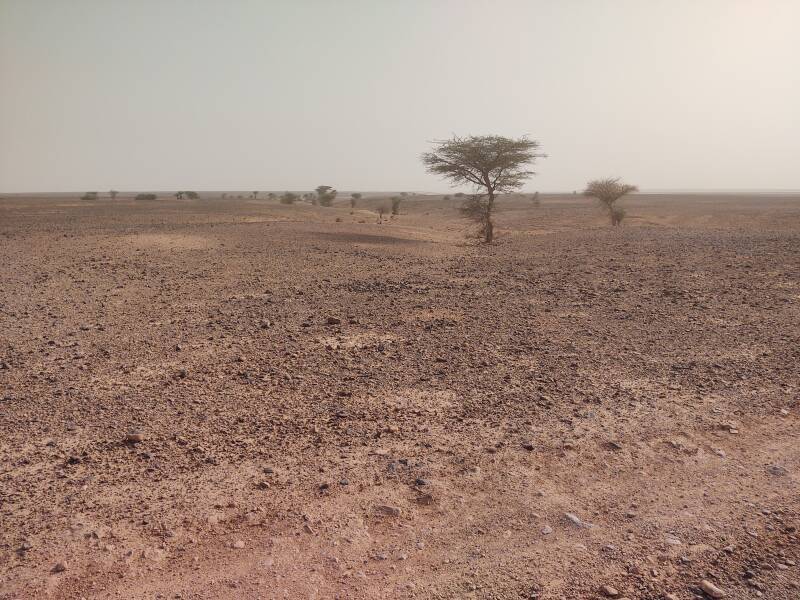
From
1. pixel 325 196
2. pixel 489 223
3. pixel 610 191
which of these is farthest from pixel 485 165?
pixel 325 196

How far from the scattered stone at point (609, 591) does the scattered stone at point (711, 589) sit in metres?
0.41

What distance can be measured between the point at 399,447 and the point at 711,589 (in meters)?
2.01

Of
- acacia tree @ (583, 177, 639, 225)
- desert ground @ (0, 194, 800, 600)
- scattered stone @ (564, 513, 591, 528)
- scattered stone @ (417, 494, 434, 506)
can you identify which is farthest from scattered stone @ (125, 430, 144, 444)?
acacia tree @ (583, 177, 639, 225)

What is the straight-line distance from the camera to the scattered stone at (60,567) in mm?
2549

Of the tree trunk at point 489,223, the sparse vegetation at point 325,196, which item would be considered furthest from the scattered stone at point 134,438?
the sparse vegetation at point 325,196

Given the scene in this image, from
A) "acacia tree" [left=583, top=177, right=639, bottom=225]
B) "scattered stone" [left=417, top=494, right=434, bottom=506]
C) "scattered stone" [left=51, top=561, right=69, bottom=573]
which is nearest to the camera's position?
"scattered stone" [left=51, top=561, right=69, bottom=573]

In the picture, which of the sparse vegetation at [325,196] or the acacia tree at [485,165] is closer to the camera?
the acacia tree at [485,165]

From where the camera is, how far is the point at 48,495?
3121mm

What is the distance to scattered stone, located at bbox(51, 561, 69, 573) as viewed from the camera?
8.36 feet

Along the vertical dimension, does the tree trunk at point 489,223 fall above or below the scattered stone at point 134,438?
above

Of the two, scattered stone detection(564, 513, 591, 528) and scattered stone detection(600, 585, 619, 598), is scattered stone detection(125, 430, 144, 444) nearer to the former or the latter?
scattered stone detection(564, 513, 591, 528)

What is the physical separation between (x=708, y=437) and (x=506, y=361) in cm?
207

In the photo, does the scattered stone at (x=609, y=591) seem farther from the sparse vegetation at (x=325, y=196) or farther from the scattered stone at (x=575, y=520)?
the sparse vegetation at (x=325, y=196)

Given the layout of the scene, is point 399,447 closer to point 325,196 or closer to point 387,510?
point 387,510
